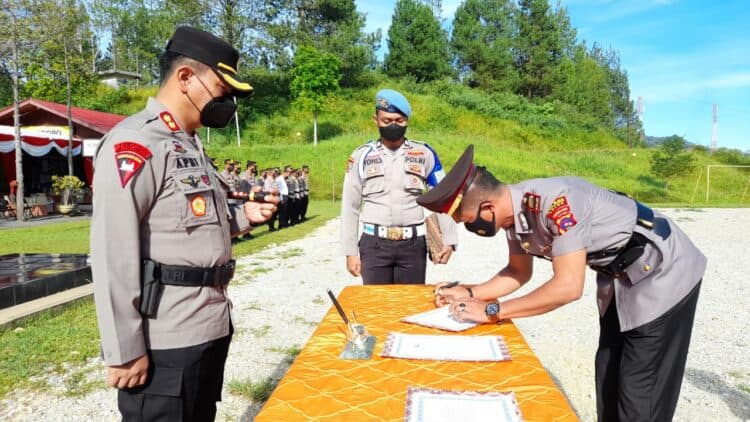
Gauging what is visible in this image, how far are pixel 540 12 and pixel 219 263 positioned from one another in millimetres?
45064

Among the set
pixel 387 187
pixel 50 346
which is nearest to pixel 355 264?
pixel 387 187

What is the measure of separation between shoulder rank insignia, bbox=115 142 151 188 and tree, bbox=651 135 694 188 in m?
28.2

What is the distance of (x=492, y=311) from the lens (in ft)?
7.14

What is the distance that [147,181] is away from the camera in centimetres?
164

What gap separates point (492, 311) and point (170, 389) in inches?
51.0

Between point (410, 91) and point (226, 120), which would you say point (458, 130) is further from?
point (226, 120)

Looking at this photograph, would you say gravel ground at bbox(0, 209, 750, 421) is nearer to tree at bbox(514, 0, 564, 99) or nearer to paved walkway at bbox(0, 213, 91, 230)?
paved walkway at bbox(0, 213, 91, 230)

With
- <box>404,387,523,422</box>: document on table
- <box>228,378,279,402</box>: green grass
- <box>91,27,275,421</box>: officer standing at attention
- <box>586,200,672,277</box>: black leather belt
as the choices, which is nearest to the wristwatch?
<box>586,200,672,277</box>: black leather belt

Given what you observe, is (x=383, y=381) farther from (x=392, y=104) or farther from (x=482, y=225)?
(x=392, y=104)

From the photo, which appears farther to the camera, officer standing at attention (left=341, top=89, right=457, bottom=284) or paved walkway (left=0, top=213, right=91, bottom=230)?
paved walkway (left=0, top=213, right=91, bottom=230)

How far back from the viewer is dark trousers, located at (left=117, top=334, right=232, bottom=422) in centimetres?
168

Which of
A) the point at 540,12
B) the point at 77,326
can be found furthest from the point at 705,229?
the point at 540,12

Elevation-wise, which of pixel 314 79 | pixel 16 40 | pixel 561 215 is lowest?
pixel 561 215

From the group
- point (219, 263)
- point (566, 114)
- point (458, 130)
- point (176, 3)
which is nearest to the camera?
point (219, 263)
